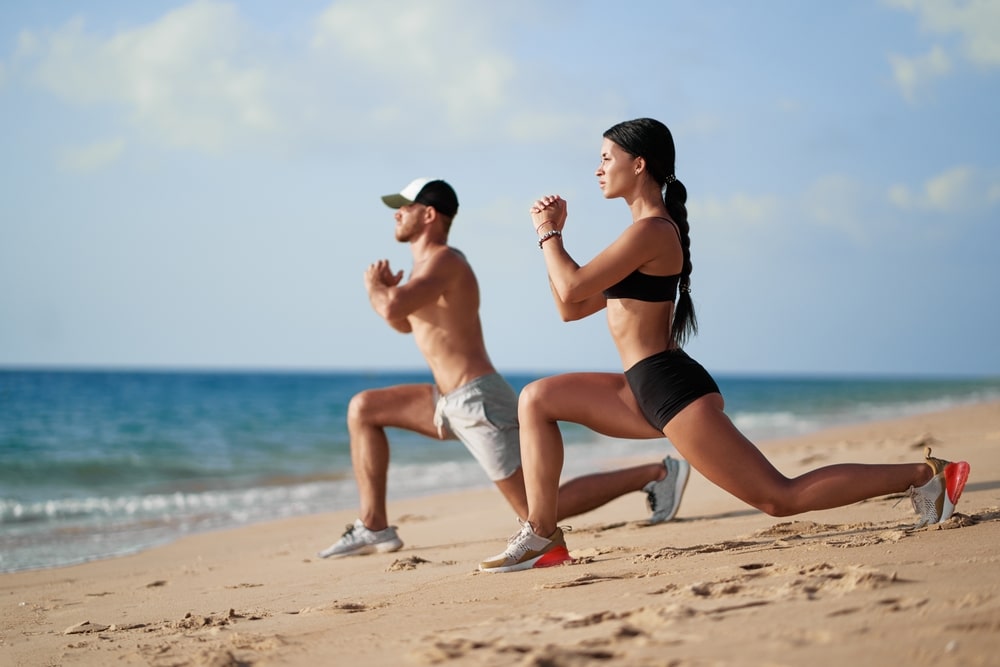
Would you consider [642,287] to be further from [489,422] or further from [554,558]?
[489,422]

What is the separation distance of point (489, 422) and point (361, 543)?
1043 mm

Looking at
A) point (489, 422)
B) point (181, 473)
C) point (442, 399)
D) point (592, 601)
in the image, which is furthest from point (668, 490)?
point (181, 473)

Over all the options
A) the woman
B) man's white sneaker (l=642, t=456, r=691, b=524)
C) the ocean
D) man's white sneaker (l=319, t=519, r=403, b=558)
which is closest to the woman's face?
the woman

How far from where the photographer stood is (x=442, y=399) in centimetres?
496

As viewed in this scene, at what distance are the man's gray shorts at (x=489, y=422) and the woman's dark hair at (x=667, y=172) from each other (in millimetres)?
1266

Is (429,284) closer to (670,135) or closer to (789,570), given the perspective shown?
(670,135)

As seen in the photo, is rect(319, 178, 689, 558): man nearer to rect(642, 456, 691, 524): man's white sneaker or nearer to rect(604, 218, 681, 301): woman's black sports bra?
rect(642, 456, 691, 524): man's white sneaker

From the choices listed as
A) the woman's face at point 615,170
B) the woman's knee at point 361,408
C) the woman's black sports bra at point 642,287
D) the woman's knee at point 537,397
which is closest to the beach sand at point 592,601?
the woman's knee at point 537,397

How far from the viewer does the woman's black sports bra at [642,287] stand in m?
3.67

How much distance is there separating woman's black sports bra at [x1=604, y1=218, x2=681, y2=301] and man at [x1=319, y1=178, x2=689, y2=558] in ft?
4.33

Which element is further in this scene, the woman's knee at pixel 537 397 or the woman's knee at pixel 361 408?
the woman's knee at pixel 361 408

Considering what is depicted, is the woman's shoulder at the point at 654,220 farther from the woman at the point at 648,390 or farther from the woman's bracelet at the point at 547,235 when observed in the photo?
the woman's bracelet at the point at 547,235

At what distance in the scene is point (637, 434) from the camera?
3768mm

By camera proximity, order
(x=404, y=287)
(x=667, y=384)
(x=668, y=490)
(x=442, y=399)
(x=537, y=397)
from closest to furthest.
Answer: (x=667, y=384)
(x=537, y=397)
(x=404, y=287)
(x=442, y=399)
(x=668, y=490)
